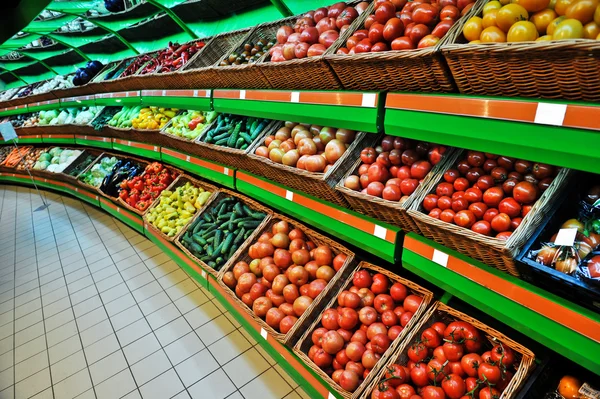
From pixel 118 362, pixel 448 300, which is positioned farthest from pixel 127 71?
pixel 448 300

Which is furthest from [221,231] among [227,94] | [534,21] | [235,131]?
[534,21]

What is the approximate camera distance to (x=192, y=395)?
8.33 feet

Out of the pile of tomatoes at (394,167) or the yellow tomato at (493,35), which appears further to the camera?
the pile of tomatoes at (394,167)

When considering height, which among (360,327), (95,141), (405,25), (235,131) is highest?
(405,25)

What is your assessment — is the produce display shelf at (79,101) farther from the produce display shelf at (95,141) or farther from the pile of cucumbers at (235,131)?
the pile of cucumbers at (235,131)

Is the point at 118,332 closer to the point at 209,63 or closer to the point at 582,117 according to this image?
the point at 209,63

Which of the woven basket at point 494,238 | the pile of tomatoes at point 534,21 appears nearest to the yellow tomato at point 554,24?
the pile of tomatoes at point 534,21

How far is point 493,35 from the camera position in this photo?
1.32 metres

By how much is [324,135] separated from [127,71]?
4.10 m

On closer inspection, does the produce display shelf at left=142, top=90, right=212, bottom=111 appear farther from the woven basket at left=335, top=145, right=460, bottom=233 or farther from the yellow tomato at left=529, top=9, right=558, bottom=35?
the yellow tomato at left=529, top=9, right=558, bottom=35

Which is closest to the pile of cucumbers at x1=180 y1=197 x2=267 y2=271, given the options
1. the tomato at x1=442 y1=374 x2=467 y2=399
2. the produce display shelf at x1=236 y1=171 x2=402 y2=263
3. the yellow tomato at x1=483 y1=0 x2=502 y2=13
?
the produce display shelf at x1=236 y1=171 x2=402 y2=263

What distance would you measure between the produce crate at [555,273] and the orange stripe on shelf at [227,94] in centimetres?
232

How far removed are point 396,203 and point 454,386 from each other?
89cm

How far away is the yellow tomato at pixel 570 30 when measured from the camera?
1.13m
